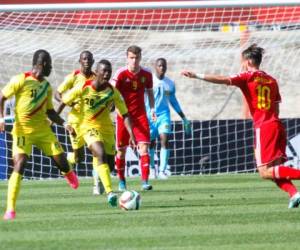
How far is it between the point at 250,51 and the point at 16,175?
10.2 ft

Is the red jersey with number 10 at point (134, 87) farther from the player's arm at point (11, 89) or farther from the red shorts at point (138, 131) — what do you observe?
the player's arm at point (11, 89)

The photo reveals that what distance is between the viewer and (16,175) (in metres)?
12.2

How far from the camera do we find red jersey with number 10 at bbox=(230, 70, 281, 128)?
1297 centimetres

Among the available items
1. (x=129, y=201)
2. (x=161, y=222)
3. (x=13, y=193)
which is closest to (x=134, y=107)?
(x=129, y=201)

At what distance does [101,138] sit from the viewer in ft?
46.7

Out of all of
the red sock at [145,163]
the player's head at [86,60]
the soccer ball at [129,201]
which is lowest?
the soccer ball at [129,201]

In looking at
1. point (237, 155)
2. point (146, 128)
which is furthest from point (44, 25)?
point (146, 128)

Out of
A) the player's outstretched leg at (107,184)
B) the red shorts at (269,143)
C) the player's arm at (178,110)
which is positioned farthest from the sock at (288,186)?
the player's arm at (178,110)

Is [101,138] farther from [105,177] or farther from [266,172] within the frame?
[266,172]

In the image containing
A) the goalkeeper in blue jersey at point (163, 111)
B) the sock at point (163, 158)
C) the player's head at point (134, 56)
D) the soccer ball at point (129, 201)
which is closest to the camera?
the soccer ball at point (129, 201)

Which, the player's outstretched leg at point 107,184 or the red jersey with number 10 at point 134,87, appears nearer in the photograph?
the player's outstretched leg at point 107,184

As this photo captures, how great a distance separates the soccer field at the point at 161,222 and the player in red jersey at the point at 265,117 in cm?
41

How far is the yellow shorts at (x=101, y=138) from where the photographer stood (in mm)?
14078

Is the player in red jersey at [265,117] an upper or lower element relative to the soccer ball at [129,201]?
upper
